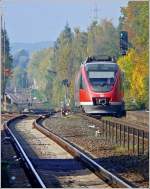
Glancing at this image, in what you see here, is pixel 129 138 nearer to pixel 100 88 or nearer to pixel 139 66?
pixel 100 88

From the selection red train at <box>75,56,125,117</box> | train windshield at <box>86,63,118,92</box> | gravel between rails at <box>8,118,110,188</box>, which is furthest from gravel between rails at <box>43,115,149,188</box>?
train windshield at <box>86,63,118,92</box>

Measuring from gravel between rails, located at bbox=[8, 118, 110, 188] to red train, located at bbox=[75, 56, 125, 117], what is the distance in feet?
40.8

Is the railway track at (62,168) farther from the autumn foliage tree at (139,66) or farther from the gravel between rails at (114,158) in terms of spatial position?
the autumn foliage tree at (139,66)

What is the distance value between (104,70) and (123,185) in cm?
2575

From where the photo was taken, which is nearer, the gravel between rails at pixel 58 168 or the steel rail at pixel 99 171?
the steel rail at pixel 99 171

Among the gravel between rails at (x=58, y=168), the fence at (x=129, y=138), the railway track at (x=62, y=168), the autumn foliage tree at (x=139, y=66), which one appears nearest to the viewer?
the railway track at (x=62, y=168)

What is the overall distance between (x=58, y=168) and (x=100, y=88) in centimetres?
2117

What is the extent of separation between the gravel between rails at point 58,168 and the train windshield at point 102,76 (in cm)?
1286

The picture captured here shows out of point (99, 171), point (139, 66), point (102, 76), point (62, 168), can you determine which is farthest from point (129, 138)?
point (139, 66)

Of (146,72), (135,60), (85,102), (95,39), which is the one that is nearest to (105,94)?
(85,102)

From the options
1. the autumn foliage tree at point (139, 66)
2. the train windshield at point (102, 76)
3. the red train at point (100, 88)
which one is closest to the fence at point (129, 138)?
the red train at point (100, 88)

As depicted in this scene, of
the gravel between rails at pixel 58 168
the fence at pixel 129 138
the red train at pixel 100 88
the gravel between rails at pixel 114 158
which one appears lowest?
the gravel between rails at pixel 58 168

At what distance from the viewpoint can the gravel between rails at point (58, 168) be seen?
A: 15133mm

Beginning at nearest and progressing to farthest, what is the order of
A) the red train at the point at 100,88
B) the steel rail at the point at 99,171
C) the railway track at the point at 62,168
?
the steel rail at the point at 99,171 < the railway track at the point at 62,168 < the red train at the point at 100,88
